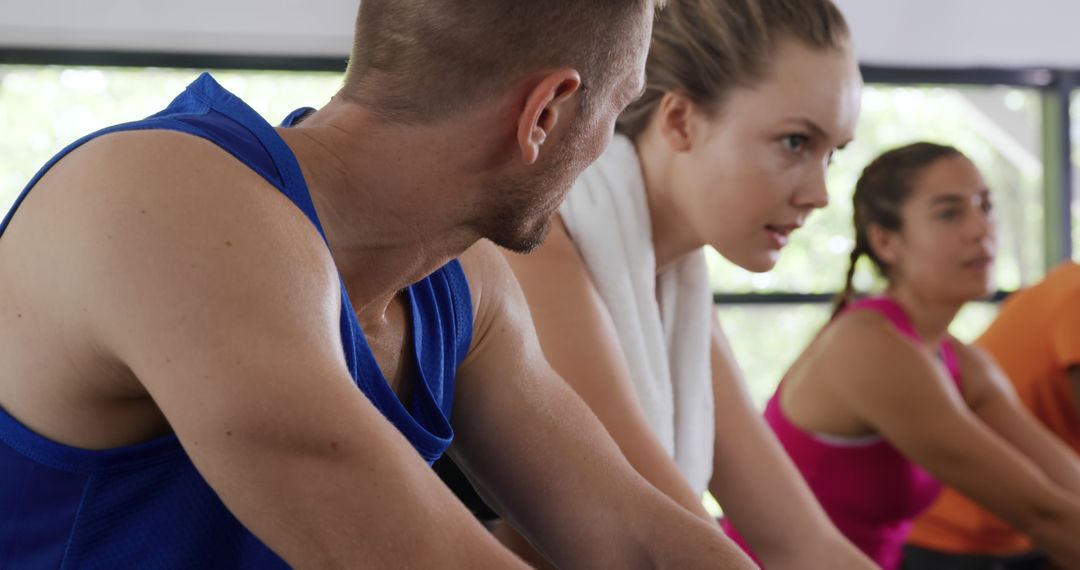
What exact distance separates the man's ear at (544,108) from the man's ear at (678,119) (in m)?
0.51

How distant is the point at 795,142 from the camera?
1217mm

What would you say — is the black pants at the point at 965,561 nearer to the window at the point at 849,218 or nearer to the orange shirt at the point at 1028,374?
the orange shirt at the point at 1028,374

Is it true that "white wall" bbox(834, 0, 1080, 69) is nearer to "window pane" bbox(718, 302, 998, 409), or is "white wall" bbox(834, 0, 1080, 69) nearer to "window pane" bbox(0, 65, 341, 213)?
"window pane" bbox(718, 302, 998, 409)

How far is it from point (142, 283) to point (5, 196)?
8.80 ft

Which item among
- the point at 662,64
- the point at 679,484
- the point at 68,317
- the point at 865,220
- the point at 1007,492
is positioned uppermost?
the point at 68,317

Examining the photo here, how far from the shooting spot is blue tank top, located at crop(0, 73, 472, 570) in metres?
0.65

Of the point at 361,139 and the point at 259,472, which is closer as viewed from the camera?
the point at 259,472

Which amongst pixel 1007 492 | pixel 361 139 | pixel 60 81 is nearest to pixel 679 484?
pixel 361 139

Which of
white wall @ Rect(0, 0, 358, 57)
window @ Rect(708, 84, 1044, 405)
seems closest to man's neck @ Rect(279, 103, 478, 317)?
white wall @ Rect(0, 0, 358, 57)

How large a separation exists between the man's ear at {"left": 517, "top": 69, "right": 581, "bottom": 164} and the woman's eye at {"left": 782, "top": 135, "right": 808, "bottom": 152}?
52 centimetres

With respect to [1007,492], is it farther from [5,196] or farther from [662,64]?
[5,196]

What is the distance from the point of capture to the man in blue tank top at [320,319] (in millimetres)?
574

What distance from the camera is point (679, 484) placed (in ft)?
3.37

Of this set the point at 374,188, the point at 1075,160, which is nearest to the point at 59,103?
the point at 374,188
